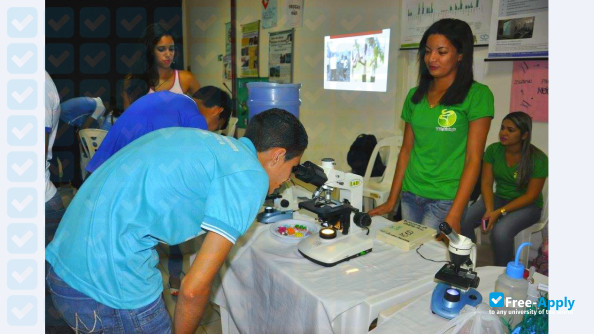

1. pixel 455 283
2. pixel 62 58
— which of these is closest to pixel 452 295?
pixel 455 283

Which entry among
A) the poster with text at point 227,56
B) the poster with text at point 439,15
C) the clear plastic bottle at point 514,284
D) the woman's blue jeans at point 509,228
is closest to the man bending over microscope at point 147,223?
the clear plastic bottle at point 514,284

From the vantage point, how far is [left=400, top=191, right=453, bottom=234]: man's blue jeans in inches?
65.0

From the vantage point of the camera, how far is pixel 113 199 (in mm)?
934

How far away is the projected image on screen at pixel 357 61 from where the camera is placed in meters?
3.47

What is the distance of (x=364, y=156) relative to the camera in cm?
334

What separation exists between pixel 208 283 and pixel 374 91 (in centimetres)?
293

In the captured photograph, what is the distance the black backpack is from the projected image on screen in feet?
1.58

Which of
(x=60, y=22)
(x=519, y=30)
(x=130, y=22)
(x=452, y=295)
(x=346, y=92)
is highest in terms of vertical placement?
(x=130, y=22)

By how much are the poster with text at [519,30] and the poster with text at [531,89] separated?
7 centimetres

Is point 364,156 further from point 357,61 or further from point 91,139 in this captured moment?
point 91,139

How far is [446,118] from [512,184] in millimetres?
1099

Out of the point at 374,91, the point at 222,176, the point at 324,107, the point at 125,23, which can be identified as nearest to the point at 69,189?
the point at 125,23

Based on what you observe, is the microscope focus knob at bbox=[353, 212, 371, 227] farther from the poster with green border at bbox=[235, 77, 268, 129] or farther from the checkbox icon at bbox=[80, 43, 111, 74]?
the checkbox icon at bbox=[80, 43, 111, 74]

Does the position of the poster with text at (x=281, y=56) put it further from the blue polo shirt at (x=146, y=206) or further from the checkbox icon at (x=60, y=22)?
the blue polo shirt at (x=146, y=206)
